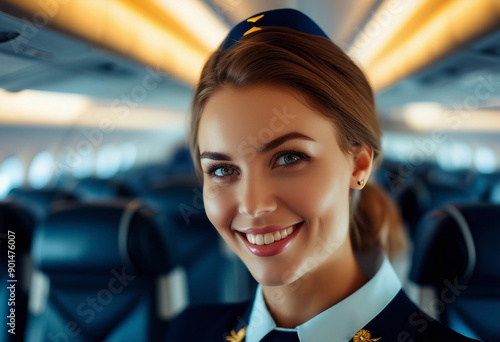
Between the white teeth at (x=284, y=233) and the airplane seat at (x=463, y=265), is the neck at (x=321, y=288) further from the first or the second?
the airplane seat at (x=463, y=265)

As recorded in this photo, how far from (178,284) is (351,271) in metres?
1.16

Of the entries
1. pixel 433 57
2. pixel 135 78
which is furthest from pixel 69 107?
pixel 433 57

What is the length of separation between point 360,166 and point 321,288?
330mm

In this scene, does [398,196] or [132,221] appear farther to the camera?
[398,196]

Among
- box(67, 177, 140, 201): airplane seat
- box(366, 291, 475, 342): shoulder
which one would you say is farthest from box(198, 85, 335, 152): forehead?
box(67, 177, 140, 201): airplane seat

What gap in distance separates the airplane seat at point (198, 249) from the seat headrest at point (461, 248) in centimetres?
154

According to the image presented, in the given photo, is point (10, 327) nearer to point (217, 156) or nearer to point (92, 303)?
point (92, 303)

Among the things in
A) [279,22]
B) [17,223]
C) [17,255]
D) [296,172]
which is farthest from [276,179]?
[17,255]

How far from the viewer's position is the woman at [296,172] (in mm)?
982

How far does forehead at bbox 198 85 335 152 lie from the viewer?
98cm

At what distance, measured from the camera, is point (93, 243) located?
1978mm

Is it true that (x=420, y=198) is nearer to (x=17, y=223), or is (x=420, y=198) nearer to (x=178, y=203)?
(x=178, y=203)

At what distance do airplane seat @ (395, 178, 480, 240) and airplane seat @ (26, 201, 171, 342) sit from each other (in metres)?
2.70

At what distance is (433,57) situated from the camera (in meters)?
3.17
